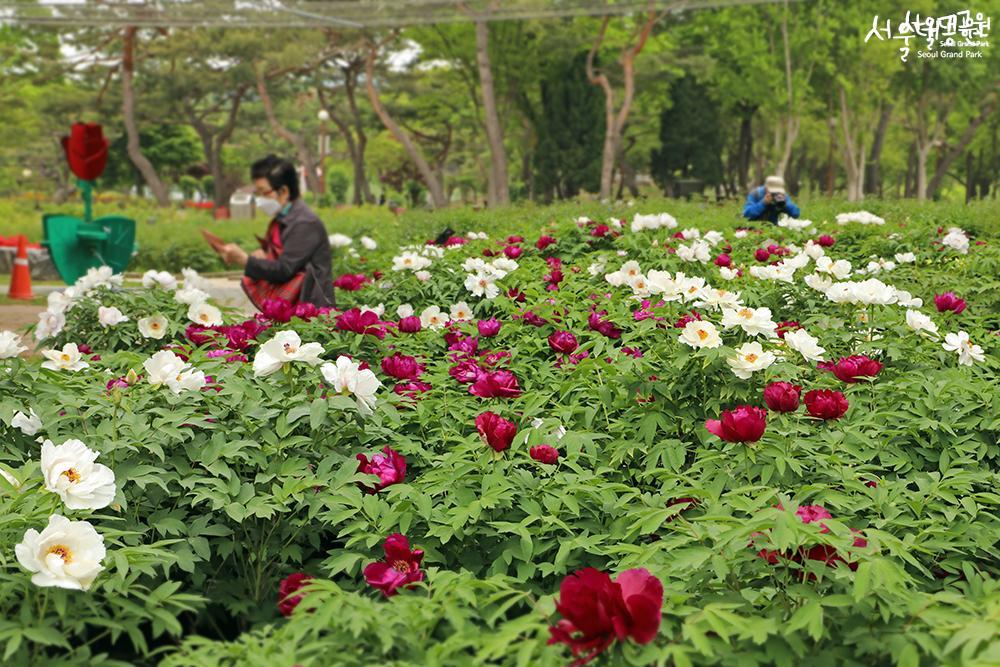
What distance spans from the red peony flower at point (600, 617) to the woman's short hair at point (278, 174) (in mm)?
4753

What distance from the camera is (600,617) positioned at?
1.48 meters

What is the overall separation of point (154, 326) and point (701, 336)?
7.64 ft

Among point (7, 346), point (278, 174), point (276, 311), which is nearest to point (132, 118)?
point (278, 174)

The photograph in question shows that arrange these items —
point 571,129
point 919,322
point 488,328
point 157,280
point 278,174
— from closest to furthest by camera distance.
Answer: point 919,322, point 488,328, point 157,280, point 278,174, point 571,129

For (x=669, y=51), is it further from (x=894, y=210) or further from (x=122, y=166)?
(x=122, y=166)

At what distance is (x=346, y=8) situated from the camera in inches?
651

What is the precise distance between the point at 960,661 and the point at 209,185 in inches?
2743

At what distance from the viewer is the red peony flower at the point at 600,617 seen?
4.87ft

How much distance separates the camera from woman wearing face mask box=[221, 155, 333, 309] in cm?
573

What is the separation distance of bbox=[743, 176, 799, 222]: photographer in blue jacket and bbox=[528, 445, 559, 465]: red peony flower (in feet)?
21.3

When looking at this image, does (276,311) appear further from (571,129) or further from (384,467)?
(571,129)

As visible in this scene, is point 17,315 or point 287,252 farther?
point 17,315

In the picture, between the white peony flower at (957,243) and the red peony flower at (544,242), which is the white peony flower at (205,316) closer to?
the red peony flower at (544,242)

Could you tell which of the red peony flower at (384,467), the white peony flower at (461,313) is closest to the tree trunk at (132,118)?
the white peony flower at (461,313)
